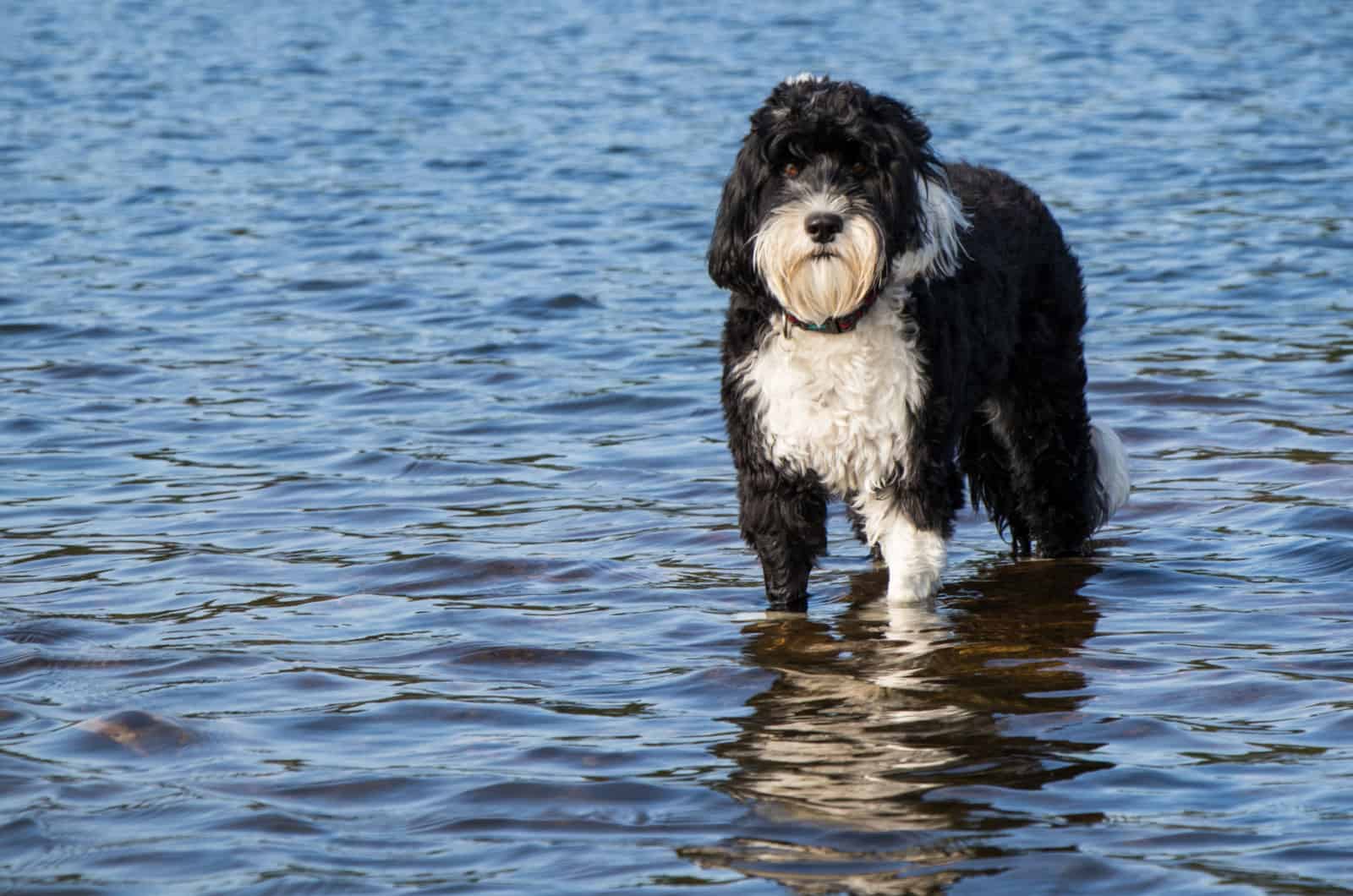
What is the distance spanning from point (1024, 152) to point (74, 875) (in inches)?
544

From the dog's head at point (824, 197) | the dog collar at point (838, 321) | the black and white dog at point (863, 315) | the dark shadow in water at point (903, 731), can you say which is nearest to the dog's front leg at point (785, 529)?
the black and white dog at point (863, 315)

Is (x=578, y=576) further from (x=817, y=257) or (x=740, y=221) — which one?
(x=817, y=257)

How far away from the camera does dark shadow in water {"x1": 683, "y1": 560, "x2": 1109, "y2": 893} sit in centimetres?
455

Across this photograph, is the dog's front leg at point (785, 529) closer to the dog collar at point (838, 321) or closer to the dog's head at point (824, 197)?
the dog collar at point (838, 321)

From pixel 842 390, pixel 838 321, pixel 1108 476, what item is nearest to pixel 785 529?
pixel 842 390

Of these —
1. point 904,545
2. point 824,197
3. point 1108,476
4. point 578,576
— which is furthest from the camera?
point 1108,476

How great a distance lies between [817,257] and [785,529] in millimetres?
1061

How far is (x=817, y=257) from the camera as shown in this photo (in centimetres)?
548

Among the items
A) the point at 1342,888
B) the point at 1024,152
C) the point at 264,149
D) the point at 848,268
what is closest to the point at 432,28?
the point at 264,149

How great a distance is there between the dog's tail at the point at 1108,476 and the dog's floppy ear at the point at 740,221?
2097mm

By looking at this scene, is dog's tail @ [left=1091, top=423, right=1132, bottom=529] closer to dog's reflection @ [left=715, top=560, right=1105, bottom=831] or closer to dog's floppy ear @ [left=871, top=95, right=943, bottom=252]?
dog's reflection @ [left=715, top=560, right=1105, bottom=831]

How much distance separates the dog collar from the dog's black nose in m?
0.32

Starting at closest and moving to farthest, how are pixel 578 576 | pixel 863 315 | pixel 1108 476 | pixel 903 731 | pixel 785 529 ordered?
pixel 903 731
pixel 863 315
pixel 785 529
pixel 578 576
pixel 1108 476

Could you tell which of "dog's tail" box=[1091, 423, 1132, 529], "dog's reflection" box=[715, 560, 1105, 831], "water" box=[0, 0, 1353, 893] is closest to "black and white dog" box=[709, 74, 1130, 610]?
"dog's reflection" box=[715, 560, 1105, 831]
